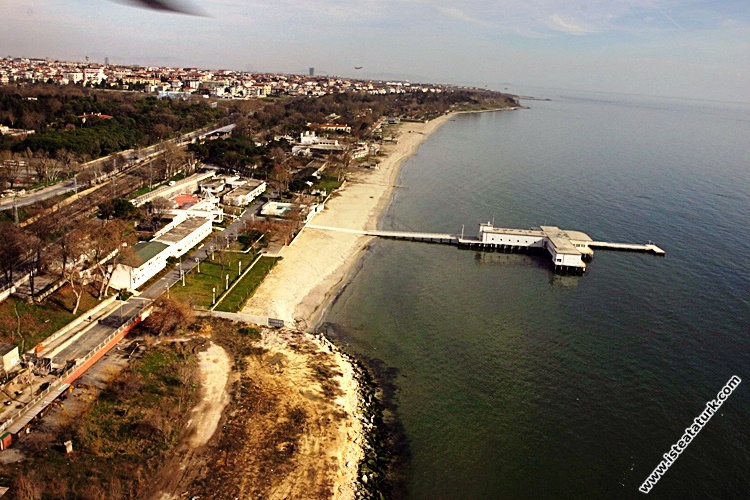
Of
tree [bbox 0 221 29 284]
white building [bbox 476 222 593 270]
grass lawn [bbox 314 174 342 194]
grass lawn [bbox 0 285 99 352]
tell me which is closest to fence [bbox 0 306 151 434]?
grass lawn [bbox 0 285 99 352]

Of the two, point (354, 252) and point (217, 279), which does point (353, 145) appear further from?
point (217, 279)

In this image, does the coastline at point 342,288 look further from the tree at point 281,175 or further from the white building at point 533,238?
the white building at point 533,238

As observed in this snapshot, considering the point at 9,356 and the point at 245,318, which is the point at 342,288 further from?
the point at 9,356

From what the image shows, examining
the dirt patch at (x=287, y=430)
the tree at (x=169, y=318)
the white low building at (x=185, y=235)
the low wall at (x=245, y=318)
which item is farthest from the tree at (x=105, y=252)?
the dirt patch at (x=287, y=430)

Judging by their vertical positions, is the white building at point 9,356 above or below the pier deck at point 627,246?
below

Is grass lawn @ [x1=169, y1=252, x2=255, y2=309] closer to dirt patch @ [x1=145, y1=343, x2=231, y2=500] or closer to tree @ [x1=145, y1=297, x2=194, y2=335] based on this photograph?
tree @ [x1=145, y1=297, x2=194, y2=335]

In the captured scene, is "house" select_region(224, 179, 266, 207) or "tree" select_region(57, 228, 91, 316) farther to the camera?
"house" select_region(224, 179, 266, 207)

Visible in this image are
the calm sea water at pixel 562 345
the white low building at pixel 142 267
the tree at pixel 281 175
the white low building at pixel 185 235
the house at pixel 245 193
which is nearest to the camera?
the calm sea water at pixel 562 345

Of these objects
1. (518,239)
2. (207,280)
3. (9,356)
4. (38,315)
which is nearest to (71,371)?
(9,356)
